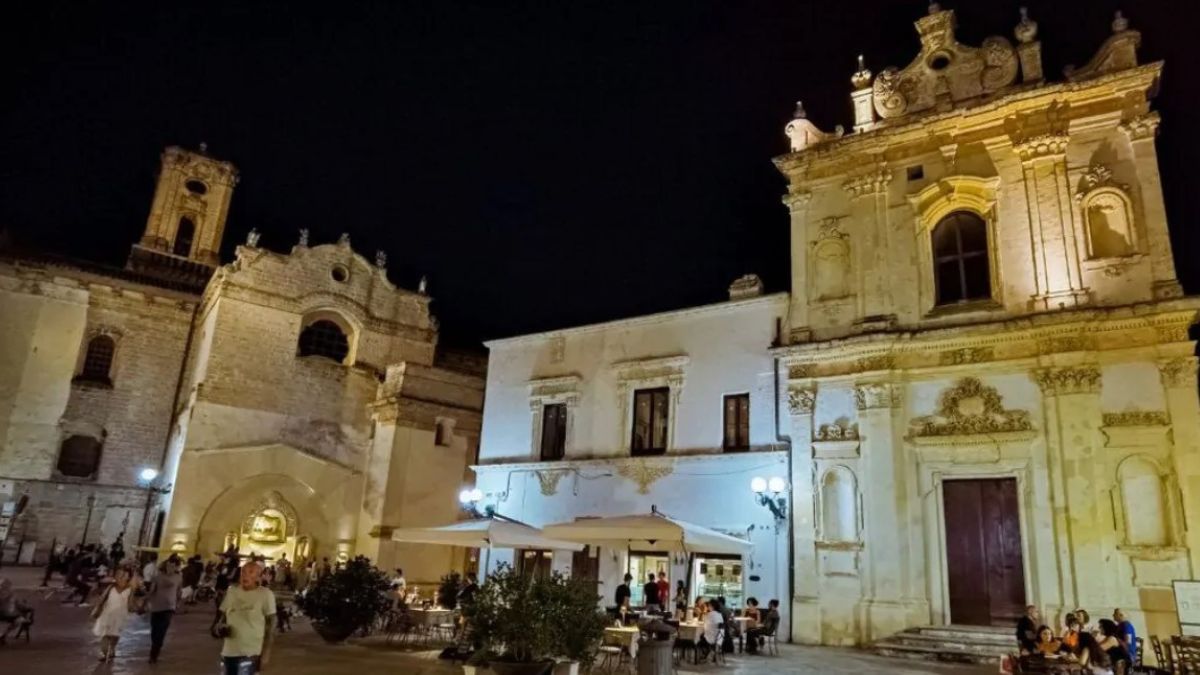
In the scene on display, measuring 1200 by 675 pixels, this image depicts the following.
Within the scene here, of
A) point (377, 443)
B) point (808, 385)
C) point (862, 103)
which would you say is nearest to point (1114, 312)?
point (808, 385)

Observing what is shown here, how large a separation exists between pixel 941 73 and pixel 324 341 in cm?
2404

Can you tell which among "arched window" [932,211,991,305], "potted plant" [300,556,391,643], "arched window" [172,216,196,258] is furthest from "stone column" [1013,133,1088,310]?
"arched window" [172,216,196,258]

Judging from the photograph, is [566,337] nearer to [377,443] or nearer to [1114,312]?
[377,443]

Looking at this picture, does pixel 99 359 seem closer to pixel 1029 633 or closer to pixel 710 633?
pixel 710 633

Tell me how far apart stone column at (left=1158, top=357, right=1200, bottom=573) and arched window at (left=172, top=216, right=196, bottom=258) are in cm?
4079

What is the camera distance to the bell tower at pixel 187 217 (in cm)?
3784

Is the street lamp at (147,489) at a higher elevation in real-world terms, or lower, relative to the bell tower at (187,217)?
lower

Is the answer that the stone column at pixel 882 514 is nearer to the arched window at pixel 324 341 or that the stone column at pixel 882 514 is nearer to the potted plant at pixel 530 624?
the potted plant at pixel 530 624

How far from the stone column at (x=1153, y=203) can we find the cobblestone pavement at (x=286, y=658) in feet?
27.1

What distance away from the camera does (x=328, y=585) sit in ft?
46.0

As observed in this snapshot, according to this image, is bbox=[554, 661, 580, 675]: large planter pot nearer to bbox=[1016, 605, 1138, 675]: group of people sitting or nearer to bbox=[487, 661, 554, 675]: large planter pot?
bbox=[487, 661, 554, 675]: large planter pot

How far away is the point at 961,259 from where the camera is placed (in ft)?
58.0

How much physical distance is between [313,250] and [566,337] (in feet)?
43.4

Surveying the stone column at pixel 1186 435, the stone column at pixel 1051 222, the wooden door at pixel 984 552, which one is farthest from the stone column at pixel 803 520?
the stone column at pixel 1186 435
